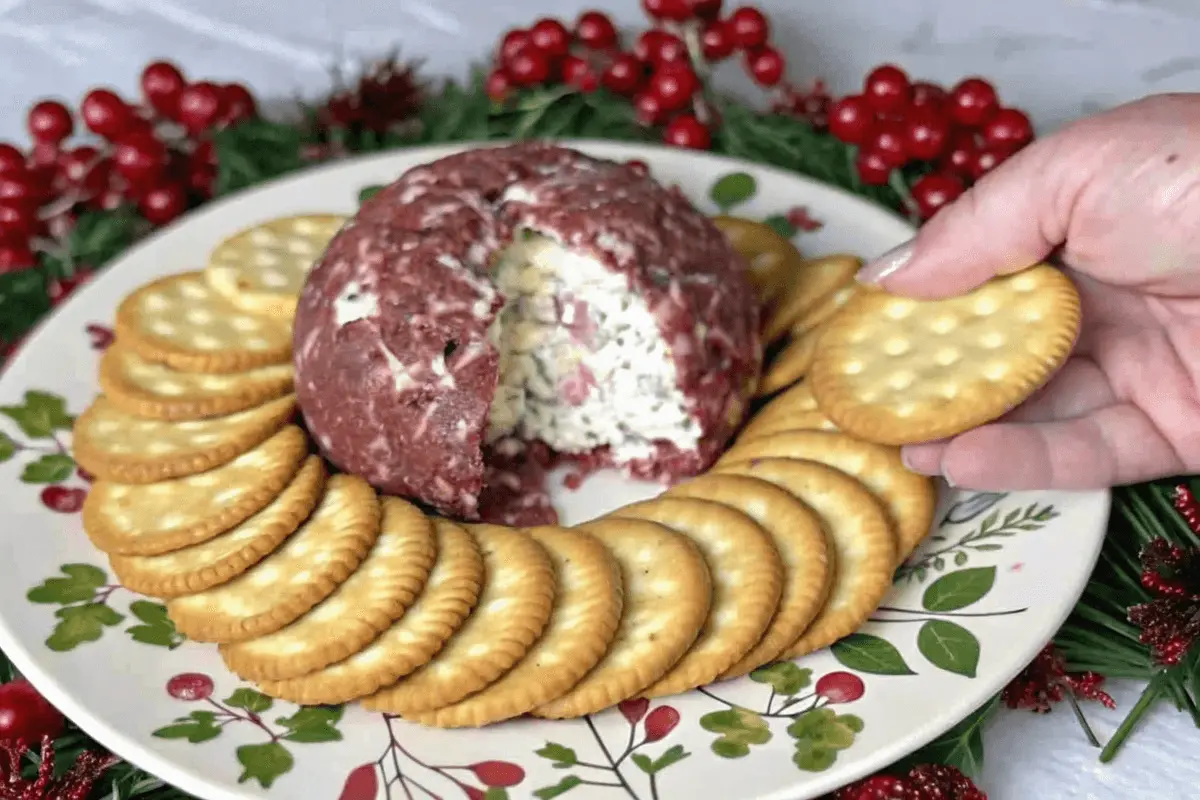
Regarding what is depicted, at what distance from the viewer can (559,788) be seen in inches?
94.9

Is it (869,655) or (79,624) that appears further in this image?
(79,624)

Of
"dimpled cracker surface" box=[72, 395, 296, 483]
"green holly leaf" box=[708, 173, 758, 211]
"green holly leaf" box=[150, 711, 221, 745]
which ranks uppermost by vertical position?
"green holly leaf" box=[708, 173, 758, 211]

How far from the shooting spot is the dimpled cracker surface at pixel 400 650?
8.18ft

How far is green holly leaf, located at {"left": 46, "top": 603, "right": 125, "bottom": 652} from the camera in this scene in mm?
2738

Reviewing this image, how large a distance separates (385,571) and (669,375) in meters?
0.86

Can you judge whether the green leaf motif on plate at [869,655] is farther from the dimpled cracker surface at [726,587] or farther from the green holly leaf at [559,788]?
the green holly leaf at [559,788]

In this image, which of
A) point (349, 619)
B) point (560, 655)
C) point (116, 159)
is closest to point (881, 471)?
point (560, 655)

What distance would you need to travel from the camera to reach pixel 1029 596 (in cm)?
270

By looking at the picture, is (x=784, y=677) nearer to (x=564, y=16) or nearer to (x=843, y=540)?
(x=843, y=540)

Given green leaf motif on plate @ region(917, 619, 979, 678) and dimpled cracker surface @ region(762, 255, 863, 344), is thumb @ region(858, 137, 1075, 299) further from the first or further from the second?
green leaf motif on plate @ region(917, 619, 979, 678)

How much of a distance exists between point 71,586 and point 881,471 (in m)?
1.76

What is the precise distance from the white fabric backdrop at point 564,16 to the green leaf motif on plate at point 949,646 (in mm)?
2767

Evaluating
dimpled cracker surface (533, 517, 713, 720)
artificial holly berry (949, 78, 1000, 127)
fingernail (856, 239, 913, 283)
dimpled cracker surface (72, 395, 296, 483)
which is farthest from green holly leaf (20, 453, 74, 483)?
artificial holly berry (949, 78, 1000, 127)

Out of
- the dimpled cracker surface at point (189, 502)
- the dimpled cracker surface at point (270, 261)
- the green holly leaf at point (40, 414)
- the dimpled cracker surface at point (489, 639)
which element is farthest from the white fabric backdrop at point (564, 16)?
the dimpled cracker surface at point (489, 639)
